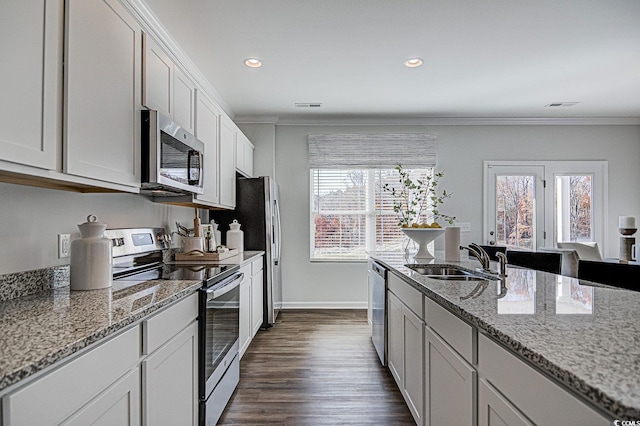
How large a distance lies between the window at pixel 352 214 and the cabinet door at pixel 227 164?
1.41m

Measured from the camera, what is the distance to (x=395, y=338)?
2.51 m

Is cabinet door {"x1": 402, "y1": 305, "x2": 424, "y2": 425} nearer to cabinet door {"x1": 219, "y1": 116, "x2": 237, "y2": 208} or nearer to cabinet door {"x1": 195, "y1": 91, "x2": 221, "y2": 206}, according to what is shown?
cabinet door {"x1": 195, "y1": 91, "x2": 221, "y2": 206}

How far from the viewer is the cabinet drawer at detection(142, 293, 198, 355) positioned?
1353mm

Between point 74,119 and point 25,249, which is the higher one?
point 74,119

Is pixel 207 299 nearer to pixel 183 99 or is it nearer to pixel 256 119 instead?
pixel 183 99

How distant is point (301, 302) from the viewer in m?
4.97

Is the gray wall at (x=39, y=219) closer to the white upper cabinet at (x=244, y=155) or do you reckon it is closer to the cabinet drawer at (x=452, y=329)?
the cabinet drawer at (x=452, y=329)

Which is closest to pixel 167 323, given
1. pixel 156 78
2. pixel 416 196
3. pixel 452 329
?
pixel 452 329

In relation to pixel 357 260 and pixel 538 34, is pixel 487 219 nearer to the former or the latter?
pixel 357 260

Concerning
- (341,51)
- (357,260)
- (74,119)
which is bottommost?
(357,260)

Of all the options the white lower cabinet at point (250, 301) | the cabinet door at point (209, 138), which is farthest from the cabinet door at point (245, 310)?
the cabinet door at point (209, 138)

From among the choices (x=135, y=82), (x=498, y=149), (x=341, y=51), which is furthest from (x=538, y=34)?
(x=135, y=82)

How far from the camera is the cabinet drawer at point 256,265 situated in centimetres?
339

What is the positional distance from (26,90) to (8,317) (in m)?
0.72
